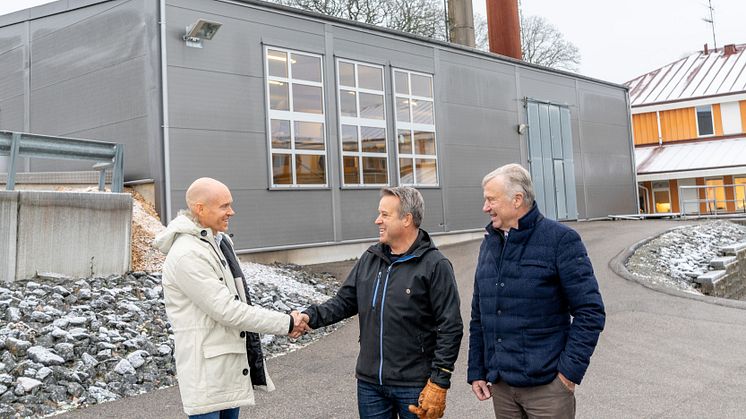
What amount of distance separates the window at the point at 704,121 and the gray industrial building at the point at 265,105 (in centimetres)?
1889

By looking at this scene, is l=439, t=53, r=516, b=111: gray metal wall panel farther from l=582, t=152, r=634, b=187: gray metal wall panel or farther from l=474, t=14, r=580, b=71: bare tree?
l=474, t=14, r=580, b=71: bare tree

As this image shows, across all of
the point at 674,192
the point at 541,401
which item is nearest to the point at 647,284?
the point at 541,401

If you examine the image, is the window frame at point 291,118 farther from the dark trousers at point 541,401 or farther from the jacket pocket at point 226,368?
the dark trousers at point 541,401

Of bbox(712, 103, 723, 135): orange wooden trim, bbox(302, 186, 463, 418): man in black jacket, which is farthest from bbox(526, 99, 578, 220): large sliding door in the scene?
bbox(302, 186, 463, 418): man in black jacket

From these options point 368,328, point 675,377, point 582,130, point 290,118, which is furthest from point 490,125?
point 368,328

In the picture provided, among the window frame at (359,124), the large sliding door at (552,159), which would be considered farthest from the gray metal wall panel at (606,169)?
the window frame at (359,124)

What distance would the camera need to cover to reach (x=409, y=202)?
3.40 metres

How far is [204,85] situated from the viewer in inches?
492

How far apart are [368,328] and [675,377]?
14.2 feet

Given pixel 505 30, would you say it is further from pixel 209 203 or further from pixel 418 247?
pixel 209 203

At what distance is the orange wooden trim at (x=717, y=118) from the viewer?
31547mm

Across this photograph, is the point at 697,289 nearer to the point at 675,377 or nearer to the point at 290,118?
the point at 675,377

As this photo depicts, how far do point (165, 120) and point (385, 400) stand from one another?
986 centimetres

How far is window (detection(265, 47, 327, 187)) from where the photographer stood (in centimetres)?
1350
